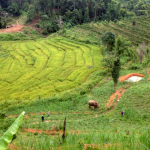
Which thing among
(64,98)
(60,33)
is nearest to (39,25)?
(60,33)

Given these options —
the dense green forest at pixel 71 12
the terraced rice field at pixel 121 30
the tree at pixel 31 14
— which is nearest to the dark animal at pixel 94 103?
the terraced rice field at pixel 121 30

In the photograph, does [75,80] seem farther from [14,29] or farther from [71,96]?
[14,29]

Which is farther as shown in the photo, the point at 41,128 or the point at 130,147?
the point at 41,128

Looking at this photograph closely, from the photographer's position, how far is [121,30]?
62500 mm

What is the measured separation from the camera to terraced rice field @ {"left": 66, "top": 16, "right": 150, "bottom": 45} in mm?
58312

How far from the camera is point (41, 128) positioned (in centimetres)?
1741

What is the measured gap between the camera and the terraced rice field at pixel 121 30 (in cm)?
5831

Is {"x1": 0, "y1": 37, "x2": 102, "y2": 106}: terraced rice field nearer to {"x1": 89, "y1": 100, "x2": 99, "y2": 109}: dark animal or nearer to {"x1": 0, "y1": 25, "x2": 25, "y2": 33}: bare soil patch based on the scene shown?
{"x1": 89, "y1": 100, "x2": 99, "y2": 109}: dark animal

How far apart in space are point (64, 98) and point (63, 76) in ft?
36.0

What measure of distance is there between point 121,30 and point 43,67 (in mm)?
35296

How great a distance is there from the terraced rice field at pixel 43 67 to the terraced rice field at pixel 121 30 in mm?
6857

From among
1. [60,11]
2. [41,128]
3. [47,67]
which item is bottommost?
[47,67]

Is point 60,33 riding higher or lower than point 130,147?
lower

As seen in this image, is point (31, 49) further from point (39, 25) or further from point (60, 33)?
point (39, 25)
